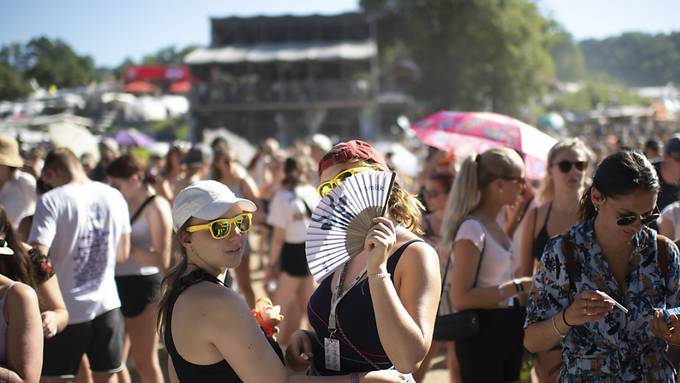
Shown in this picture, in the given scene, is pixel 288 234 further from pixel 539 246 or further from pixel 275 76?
pixel 275 76

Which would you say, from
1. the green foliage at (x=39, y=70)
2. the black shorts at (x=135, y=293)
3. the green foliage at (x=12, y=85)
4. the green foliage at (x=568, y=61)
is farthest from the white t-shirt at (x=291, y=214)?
the green foliage at (x=568, y=61)

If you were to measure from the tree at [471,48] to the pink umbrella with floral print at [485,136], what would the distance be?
41631mm

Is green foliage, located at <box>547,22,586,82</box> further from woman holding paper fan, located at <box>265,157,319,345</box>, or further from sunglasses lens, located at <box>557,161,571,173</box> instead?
sunglasses lens, located at <box>557,161,571,173</box>

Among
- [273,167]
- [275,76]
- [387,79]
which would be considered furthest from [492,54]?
[273,167]

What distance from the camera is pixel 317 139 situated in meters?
9.49

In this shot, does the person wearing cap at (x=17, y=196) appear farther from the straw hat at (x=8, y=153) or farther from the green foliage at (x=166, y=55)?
the green foliage at (x=166, y=55)

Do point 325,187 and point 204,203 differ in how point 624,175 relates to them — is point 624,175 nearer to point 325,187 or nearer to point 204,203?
point 325,187

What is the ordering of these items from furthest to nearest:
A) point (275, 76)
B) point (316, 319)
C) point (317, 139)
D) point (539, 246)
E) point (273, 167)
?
point (275, 76)
point (273, 167)
point (317, 139)
point (539, 246)
point (316, 319)

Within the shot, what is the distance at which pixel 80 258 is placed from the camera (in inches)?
176

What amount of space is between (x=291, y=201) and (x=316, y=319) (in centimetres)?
443

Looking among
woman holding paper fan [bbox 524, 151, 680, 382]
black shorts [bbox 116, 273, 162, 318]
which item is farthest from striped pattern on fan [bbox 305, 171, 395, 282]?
black shorts [bbox 116, 273, 162, 318]

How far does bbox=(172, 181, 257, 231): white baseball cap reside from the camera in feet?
8.00

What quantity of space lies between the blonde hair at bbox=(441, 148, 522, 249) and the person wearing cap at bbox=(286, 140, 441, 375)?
1.30 metres

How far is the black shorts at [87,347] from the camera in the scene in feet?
14.1
